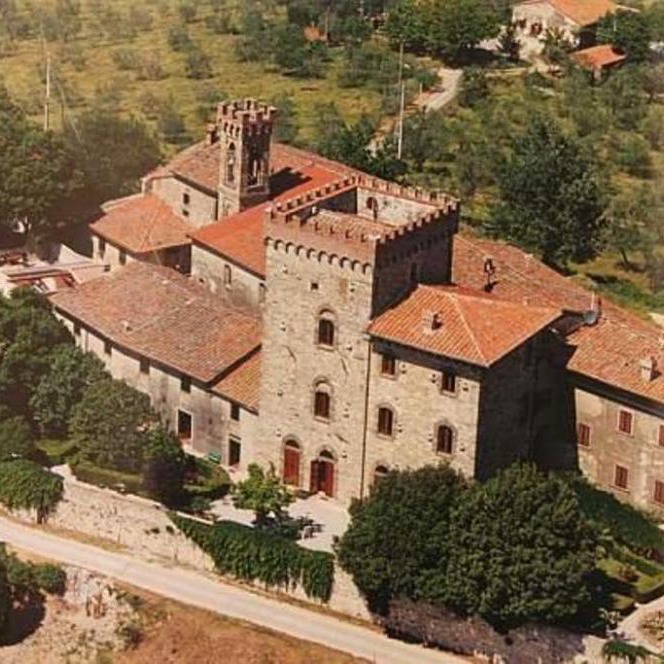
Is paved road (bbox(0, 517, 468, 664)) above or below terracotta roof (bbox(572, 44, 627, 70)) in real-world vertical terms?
below

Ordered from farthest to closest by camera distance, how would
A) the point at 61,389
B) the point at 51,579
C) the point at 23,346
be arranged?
1. the point at 23,346
2. the point at 61,389
3. the point at 51,579

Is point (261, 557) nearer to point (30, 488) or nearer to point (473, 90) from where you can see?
point (30, 488)

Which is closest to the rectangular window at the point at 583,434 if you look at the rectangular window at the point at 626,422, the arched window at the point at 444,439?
the rectangular window at the point at 626,422

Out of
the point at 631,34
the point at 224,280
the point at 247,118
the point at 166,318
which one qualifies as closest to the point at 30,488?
the point at 166,318

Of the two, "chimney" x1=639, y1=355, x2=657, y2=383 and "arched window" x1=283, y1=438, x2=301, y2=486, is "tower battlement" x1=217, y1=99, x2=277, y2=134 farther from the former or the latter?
"chimney" x1=639, y1=355, x2=657, y2=383

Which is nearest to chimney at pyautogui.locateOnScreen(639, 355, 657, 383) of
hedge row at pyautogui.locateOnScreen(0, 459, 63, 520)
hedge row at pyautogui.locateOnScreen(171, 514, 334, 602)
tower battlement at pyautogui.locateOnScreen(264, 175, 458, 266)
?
tower battlement at pyautogui.locateOnScreen(264, 175, 458, 266)

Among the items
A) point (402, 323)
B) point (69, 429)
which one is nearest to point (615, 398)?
point (402, 323)

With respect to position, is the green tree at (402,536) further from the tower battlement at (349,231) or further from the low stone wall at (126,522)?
the tower battlement at (349,231)
